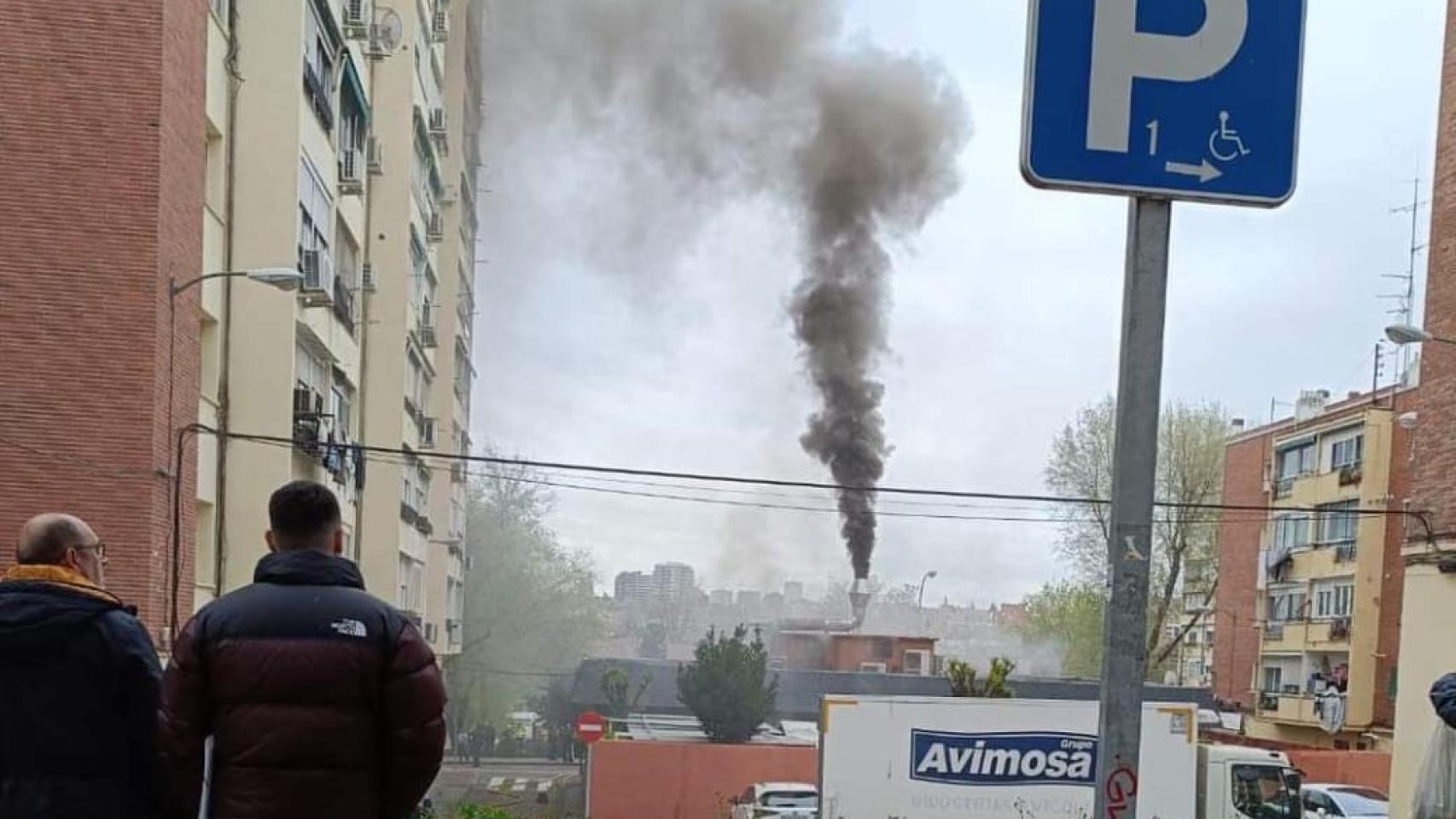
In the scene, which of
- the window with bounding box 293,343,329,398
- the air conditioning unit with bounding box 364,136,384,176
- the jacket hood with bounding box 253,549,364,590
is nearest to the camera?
the jacket hood with bounding box 253,549,364,590

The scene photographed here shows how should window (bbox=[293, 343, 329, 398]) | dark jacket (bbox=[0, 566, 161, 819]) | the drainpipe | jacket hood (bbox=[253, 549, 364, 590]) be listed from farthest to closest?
window (bbox=[293, 343, 329, 398])
the drainpipe
dark jacket (bbox=[0, 566, 161, 819])
jacket hood (bbox=[253, 549, 364, 590])

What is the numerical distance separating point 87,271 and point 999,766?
50.7ft

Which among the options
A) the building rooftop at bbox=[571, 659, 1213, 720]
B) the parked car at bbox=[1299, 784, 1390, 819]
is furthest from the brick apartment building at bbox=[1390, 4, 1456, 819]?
the building rooftop at bbox=[571, 659, 1213, 720]

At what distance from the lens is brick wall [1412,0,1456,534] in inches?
758

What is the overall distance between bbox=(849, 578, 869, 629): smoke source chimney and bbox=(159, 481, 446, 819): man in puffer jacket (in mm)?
47214

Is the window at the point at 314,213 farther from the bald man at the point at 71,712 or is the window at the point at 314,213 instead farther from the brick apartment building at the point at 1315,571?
the brick apartment building at the point at 1315,571

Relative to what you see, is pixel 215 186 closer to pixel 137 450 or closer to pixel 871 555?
pixel 137 450

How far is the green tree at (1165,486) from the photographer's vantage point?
45000mm

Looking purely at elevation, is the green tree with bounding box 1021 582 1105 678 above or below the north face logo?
below

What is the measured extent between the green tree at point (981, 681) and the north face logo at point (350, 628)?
24950mm

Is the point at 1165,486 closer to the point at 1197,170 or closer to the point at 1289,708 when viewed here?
the point at 1289,708

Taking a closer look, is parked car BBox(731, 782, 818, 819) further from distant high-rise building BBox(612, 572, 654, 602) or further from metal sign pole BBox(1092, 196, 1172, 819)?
distant high-rise building BBox(612, 572, 654, 602)

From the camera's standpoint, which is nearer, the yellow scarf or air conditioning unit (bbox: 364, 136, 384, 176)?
the yellow scarf

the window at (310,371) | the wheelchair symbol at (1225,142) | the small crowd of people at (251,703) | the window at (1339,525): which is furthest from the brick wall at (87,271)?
the window at (1339,525)
